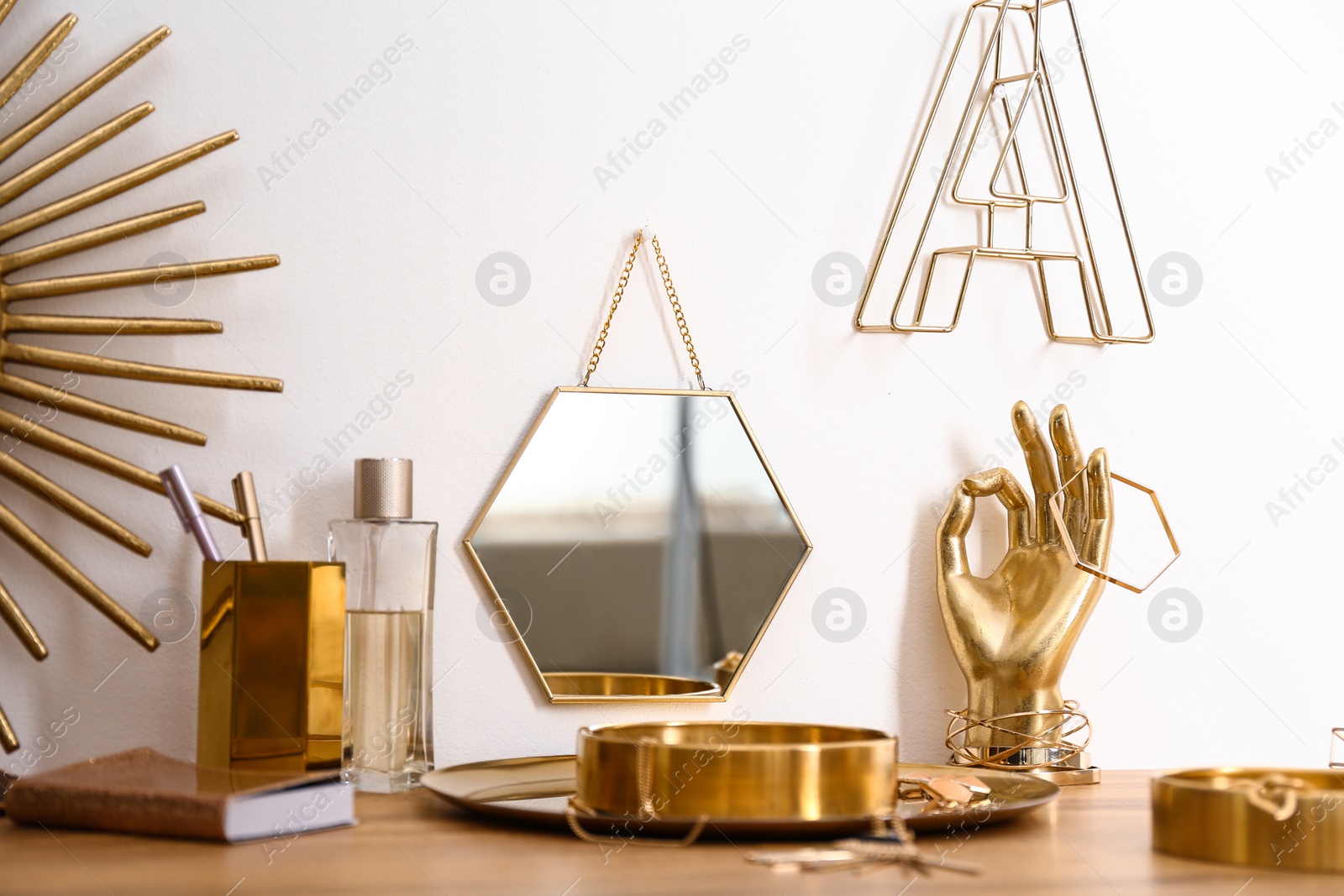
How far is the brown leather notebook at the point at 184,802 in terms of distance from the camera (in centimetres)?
75

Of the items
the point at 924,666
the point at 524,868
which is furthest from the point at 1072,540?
the point at 524,868

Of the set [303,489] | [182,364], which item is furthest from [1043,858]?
[182,364]

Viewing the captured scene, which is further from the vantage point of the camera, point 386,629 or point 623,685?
point 623,685

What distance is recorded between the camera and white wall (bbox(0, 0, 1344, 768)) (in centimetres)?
106

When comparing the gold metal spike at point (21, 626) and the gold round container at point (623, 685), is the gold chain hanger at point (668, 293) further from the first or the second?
the gold metal spike at point (21, 626)

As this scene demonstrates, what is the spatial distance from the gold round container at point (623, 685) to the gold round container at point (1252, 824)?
451 mm

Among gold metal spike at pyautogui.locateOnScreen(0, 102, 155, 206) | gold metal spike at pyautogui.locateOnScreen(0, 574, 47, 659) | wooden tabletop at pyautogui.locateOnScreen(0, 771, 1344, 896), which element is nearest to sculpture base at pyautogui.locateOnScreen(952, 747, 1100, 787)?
wooden tabletop at pyautogui.locateOnScreen(0, 771, 1344, 896)

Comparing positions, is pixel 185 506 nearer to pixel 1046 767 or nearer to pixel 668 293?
pixel 668 293

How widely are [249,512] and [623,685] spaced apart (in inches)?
14.3

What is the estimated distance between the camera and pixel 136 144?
106 cm

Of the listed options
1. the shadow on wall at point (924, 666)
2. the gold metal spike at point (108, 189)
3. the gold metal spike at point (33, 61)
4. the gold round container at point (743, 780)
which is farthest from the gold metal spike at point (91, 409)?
the shadow on wall at point (924, 666)

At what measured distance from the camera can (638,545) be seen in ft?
3.75

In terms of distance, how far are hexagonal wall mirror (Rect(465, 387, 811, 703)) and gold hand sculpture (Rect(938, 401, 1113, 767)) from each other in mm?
156

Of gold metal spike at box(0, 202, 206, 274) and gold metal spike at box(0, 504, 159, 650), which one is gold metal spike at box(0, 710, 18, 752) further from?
gold metal spike at box(0, 202, 206, 274)
